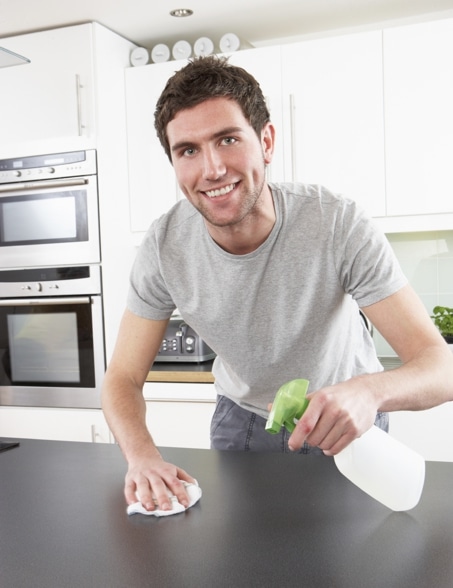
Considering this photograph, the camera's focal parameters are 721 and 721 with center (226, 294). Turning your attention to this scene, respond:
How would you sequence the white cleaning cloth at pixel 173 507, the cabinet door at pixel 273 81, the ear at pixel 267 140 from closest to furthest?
1. the white cleaning cloth at pixel 173 507
2. the ear at pixel 267 140
3. the cabinet door at pixel 273 81

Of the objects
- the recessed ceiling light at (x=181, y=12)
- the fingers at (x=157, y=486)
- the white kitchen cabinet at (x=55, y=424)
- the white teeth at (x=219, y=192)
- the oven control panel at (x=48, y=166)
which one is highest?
the recessed ceiling light at (x=181, y=12)

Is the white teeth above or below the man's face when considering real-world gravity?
below

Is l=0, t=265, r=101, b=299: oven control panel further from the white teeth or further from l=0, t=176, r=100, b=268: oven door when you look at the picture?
the white teeth

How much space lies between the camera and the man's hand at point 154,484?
3.56 feet

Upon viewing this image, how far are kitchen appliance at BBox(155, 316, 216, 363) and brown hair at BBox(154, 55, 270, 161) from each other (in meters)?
1.56

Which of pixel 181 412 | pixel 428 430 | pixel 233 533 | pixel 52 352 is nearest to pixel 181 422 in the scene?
pixel 181 412

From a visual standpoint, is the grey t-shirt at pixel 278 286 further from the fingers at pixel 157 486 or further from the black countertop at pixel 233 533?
the fingers at pixel 157 486

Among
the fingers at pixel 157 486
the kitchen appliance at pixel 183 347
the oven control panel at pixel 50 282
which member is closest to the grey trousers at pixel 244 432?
the fingers at pixel 157 486

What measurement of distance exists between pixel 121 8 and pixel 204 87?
1.68 meters

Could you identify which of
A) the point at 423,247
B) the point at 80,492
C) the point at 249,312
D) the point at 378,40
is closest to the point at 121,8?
the point at 378,40

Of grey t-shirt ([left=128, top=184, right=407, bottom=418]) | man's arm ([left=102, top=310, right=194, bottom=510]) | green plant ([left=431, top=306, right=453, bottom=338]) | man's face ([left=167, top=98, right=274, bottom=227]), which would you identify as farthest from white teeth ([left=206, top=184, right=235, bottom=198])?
green plant ([left=431, top=306, right=453, bottom=338])

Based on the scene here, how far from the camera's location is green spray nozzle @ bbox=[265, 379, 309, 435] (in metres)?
0.94

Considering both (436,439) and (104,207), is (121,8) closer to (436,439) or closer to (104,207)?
(104,207)

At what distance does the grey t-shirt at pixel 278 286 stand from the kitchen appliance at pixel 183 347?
1.36 m
